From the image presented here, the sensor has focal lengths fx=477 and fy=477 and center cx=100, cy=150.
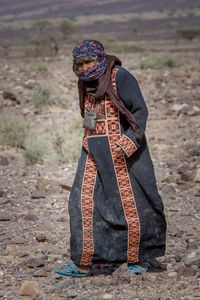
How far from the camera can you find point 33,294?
333 cm

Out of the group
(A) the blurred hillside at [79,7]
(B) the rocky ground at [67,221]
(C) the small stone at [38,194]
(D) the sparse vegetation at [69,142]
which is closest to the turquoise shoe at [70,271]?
(B) the rocky ground at [67,221]

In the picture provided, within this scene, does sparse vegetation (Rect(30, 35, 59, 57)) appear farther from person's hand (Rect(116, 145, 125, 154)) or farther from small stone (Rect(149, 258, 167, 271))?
person's hand (Rect(116, 145, 125, 154))

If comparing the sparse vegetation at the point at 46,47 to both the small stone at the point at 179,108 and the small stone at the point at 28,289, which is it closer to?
the small stone at the point at 179,108

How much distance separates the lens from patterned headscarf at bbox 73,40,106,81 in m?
3.37

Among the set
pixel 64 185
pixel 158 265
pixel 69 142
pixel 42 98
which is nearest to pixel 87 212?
pixel 158 265

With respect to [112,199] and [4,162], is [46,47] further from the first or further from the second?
[112,199]

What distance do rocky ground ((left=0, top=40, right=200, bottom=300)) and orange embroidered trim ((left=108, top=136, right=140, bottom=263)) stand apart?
29cm

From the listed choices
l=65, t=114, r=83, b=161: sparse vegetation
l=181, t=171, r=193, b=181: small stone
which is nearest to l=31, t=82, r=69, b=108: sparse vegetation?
l=65, t=114, r=83, b=161: sparse vegetation

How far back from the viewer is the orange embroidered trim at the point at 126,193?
3.49 meters

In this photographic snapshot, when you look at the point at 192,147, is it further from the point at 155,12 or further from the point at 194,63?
the point at 155,12

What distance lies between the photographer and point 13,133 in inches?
325

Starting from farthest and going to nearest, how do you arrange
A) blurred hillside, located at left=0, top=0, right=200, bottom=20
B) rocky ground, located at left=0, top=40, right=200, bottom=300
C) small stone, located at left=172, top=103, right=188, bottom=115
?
blurred hillside, located at left=0, top=0, right=200, bottom=20, small stone, located at left=172, top=103, right=188, bottom=115, rocky ground, located at left=0, top=40, right=200, bottom=300

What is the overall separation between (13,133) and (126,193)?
5.09 metres

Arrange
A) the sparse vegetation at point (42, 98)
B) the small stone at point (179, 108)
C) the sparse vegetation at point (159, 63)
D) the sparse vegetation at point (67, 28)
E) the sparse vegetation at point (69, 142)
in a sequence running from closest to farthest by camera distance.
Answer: the sparse vegetation at point (69, 142) < the small stone at point (179, 108) < the sparse vegetation at point (42, 98) < the sparse vegetation at point (159, 63) < the sparse vegetation at point (67, 28)
